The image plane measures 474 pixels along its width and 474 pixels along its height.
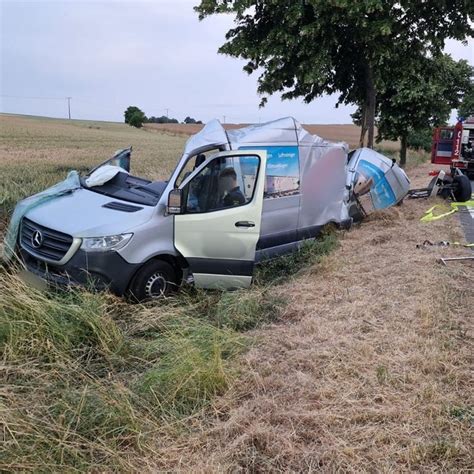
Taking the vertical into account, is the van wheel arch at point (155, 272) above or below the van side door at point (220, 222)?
below

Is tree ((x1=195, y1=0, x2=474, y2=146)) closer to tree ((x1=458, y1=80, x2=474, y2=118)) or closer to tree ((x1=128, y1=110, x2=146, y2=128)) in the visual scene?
tree ((x1=458, y1=80, x2=474, y2=118))

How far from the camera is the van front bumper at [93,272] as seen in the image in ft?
15.5

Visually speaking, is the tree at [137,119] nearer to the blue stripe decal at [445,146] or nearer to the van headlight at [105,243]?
the blue stripe decal at [445,146]

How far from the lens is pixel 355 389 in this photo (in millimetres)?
3246

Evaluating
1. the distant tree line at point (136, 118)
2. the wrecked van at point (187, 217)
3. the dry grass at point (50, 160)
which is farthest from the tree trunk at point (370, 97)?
the distant tree line at point (136, 118)

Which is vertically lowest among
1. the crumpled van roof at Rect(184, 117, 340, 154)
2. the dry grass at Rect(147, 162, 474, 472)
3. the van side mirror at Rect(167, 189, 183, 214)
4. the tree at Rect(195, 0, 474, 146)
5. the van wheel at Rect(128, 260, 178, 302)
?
the dry grass at Rect(147, 162, 474, 472)

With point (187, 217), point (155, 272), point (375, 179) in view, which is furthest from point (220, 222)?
point (375, 179)

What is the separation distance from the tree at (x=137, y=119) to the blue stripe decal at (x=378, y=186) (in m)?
91.2

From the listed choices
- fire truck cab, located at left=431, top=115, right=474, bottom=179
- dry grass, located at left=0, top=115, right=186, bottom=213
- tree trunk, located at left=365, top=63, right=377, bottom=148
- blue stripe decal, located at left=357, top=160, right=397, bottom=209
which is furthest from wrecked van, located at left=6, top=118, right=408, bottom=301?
fire truck cab, located at left=431, top=115, right=474, bottom=179

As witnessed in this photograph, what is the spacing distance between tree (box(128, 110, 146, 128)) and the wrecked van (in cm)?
9375

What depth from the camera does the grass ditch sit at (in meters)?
2.69

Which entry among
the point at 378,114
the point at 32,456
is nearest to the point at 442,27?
the point at 378,114

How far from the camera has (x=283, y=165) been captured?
656cm

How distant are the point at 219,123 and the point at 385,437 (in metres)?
4.36
